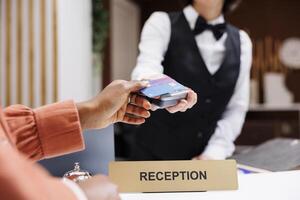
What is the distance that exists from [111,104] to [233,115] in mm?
443

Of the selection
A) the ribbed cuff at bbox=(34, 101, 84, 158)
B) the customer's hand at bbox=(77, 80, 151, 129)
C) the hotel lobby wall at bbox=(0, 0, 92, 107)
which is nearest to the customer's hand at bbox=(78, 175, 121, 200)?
the ribbed cuff at bbox=(34, 101, 84, 158)

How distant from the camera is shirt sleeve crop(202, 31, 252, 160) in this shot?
1.17 meters

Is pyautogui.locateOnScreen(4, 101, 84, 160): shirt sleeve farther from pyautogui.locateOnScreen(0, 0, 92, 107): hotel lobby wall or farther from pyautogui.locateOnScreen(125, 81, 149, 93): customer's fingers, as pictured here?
pyautogui.locateOnScreen(0, 0, 92, 107): hotel lobby wall

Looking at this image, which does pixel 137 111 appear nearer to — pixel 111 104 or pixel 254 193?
pixel 111 104

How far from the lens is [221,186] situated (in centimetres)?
87

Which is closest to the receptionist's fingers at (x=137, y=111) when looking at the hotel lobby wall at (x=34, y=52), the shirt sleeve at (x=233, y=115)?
the shirt sleeve at (x=233, y=115)

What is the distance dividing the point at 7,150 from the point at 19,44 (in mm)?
2000

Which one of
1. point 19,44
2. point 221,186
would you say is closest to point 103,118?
point 221,186

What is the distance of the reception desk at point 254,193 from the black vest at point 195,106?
0.84 ft

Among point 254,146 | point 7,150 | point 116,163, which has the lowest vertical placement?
point 254,146

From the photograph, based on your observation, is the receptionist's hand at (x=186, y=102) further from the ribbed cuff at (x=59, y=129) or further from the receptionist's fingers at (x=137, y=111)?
the ribbed cuff at (x=59, y=129)

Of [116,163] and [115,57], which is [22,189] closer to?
[116,163]

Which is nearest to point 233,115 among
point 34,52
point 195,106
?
point 195,106

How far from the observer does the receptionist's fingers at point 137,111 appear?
38.2 inches
